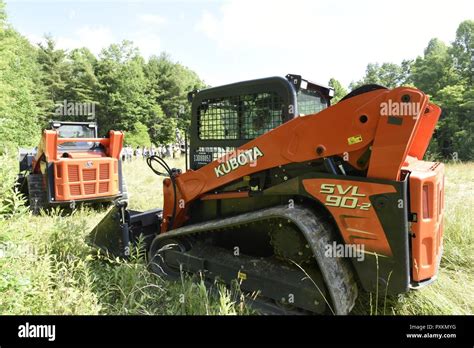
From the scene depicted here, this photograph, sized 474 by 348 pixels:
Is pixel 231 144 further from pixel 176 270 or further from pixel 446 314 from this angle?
pixel 446 314

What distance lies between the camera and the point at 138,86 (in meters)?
44.8

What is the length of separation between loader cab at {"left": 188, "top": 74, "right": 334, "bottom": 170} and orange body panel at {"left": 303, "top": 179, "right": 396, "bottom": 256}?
0.96 metres

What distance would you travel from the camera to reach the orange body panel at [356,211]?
2590 mm

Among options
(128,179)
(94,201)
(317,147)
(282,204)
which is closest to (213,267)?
(282,204)

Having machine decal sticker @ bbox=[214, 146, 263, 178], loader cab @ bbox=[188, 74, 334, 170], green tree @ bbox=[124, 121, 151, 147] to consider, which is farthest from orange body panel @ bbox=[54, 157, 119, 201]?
green tree @ bbox=[124, 121, 151, 147]

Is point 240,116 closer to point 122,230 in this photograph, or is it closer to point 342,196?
point 342,196

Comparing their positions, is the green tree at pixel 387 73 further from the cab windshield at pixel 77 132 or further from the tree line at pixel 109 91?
the cab windshield at pixel 77 132

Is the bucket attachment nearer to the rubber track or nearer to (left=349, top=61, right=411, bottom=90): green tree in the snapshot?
the rubber track

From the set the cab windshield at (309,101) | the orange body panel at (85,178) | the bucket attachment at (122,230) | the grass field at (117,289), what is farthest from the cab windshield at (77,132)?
the cab windshield at (309,101)

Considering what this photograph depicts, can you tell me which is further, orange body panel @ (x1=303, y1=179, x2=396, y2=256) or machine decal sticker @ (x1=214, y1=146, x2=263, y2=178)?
machine decal sticker @ (x1=214, y1=146, x2=263, y2=178)

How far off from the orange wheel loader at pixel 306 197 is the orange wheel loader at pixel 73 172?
3286 millimetres

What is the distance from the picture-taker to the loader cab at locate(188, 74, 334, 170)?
344cm

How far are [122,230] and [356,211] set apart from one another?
9.62 feet

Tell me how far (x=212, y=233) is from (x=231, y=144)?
1052 mm
